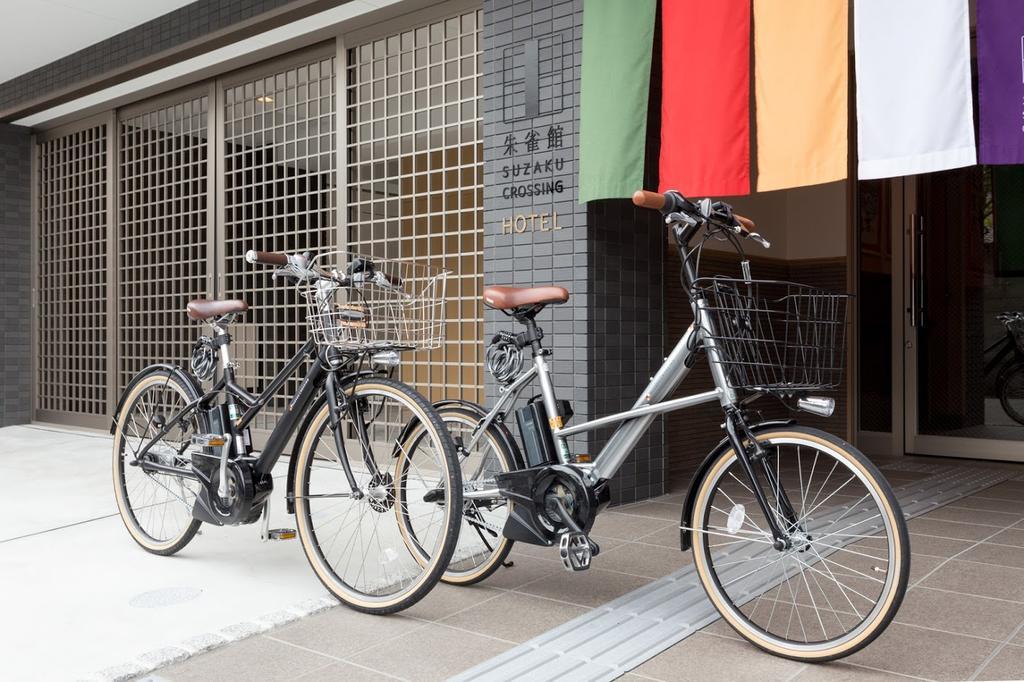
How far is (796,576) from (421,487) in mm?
1248

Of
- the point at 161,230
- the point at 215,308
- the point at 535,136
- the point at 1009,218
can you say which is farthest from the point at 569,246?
the point at 161,230

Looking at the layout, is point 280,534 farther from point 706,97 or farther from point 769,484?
point 706,97

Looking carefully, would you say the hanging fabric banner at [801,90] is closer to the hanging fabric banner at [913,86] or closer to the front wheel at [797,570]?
the hanging fabric banner at [913,86]

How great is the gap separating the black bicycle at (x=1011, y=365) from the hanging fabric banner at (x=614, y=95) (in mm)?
3272

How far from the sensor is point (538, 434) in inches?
103

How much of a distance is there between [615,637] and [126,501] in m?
2.08

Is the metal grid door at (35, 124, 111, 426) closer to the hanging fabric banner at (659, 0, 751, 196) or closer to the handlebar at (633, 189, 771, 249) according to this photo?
the hanging fabric banner at (659, 0, 751, 196)

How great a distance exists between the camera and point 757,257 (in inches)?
227

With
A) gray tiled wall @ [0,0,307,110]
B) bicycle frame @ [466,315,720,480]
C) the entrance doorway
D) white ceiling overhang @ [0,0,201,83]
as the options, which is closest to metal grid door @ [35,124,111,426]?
gray tiled wall @ [0,0,307,110]

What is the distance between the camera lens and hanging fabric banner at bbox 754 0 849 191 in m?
3.11

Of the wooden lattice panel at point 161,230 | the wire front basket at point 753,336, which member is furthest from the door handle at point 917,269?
the wooden lattice panel at point 161,230

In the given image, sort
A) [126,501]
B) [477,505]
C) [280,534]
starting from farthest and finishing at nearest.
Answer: [126,501] → [477,505] → [280,534]

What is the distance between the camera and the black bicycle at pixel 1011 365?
5316mm

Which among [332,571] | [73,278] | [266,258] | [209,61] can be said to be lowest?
[332,571]
